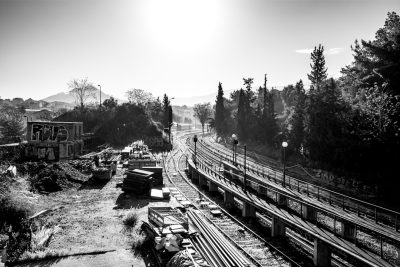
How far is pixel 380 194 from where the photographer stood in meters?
28.0

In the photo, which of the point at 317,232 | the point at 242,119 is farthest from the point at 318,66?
the point at 317,232

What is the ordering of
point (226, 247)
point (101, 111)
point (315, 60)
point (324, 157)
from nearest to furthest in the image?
point (226, 247) → point (324, 157) → point (315, 60) → point (101, 111)

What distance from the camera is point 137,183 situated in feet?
88.4

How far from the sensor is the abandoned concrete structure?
41.4 meters

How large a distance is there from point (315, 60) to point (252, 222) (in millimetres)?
62184

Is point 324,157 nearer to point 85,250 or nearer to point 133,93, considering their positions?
point 85,250

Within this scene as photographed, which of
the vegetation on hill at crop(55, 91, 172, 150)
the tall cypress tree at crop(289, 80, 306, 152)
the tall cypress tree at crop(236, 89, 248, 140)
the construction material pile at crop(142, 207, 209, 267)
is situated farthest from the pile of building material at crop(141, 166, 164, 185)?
the tall cypress tree at crop(236, 89, 248, 140)

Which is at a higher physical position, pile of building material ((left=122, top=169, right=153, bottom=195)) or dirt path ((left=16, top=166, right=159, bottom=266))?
pile of building material ((left=122, top=169, right=153, bottom=195))

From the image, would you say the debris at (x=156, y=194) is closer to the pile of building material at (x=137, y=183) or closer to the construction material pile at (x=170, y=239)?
the pile of building material at (x=137, y=183)

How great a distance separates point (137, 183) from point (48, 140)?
2283 centimetres

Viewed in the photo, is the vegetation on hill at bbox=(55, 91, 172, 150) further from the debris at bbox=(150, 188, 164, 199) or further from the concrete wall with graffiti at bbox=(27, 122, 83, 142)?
the debris at bbox=(150, 188, 164, 199)

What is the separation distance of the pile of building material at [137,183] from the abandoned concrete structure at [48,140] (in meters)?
20.3

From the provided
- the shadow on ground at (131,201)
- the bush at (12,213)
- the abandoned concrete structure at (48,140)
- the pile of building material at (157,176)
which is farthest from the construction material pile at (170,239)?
the abandoned concrete structure at (48,140)

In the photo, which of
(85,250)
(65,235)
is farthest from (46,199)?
(85,250)
